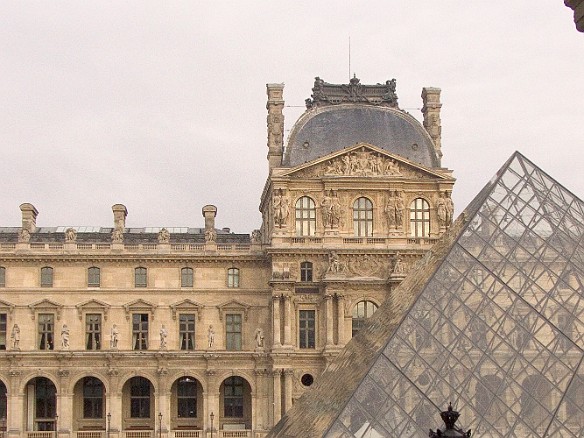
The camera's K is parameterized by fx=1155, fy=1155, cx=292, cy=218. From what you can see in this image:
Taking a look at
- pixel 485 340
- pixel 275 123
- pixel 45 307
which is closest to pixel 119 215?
pixel 45 307

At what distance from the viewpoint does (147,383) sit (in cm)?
4884

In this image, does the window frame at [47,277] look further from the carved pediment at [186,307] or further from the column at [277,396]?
the column at [277,396]

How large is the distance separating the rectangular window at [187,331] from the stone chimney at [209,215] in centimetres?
403

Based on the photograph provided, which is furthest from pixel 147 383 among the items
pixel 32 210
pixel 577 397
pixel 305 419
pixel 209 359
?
pixel 577 397

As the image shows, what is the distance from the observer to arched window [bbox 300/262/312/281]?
47.5 m

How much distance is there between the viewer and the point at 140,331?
48.2m

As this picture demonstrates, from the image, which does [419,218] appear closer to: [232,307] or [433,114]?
[433,114]

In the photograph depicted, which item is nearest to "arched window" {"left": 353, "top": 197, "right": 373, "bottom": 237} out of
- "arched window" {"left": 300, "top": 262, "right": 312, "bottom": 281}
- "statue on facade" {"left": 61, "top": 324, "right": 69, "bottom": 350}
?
"arched window" {"left": 300, "top": 262, "right": 312, "bottom": 281}

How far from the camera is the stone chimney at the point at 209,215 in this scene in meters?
50.0

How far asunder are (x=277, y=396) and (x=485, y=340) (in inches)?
965

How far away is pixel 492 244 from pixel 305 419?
551 cm

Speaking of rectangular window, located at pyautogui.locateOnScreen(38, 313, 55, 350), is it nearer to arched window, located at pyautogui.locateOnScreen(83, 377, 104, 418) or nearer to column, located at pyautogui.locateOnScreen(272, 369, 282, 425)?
arched window, located at pyautogui.locateOnScreen(83, 377, 104, 418)

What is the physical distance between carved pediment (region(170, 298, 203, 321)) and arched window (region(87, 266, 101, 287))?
3294mm

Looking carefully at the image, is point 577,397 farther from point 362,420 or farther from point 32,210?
point 32,210
